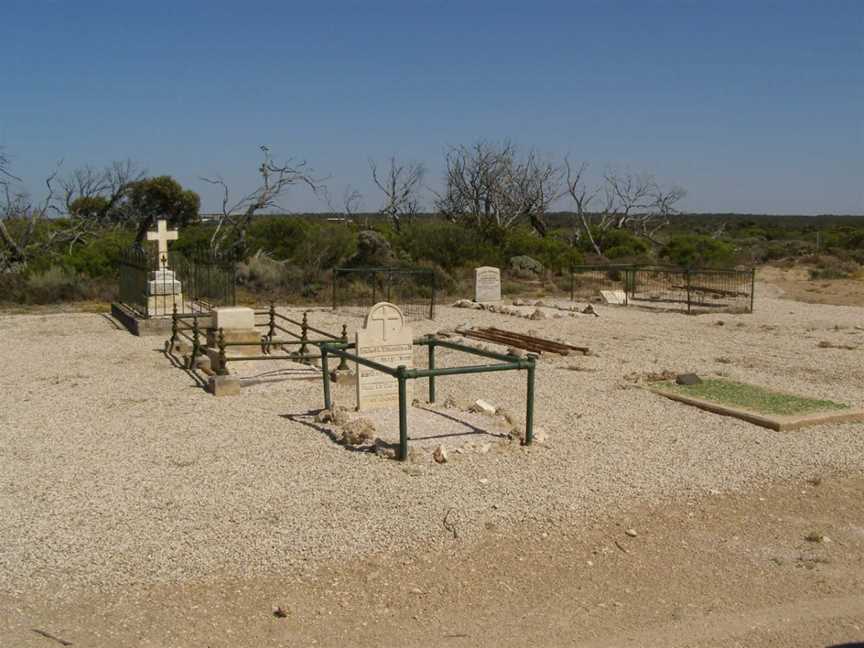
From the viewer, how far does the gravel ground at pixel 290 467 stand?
5309 millimetres

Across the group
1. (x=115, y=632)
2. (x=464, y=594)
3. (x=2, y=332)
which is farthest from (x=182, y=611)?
(x=2, y=332)

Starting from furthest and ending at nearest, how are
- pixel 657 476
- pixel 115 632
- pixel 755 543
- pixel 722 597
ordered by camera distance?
1. pixel 657 476
2. pixel 755 543
3. pixel 722 597
4. pixel 115 632

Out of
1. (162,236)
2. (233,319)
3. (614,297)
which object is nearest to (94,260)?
(162,236)

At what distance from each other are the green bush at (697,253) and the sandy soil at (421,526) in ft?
86.1

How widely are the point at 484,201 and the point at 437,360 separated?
106 feet

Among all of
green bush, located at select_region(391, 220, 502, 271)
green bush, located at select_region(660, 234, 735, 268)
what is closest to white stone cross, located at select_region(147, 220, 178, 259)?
green bush, located at select_region(391, 220, 502, 271)

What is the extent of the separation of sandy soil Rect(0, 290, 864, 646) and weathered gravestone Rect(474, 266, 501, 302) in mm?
10986

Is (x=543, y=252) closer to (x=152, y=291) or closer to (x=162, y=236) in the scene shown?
(x=162, y=236)

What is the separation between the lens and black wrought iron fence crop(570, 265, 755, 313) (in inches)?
847

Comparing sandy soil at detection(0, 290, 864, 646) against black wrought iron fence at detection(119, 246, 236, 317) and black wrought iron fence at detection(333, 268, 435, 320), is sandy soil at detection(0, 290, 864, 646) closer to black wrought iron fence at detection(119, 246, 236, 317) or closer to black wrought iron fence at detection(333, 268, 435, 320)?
black wrought iron fence at detection(119, 246, 236, 317)

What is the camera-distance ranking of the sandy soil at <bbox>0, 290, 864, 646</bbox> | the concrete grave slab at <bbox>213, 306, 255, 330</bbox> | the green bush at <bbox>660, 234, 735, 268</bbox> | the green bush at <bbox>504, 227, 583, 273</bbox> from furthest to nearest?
the green bush at <bbox>660, 234, 735, 268</bbox> < the green bush at <bbox>504, 227, 583, 273</bbox> < the concrete grave slab at <bbox>213, 306, 255, 330</bbox> < the sandy soil at <bbox>0, 290, 864, 646</bbox>

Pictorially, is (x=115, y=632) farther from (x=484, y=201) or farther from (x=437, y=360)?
(x=484, y=201)

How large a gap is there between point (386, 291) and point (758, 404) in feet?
47.7

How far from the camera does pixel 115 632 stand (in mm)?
4238
